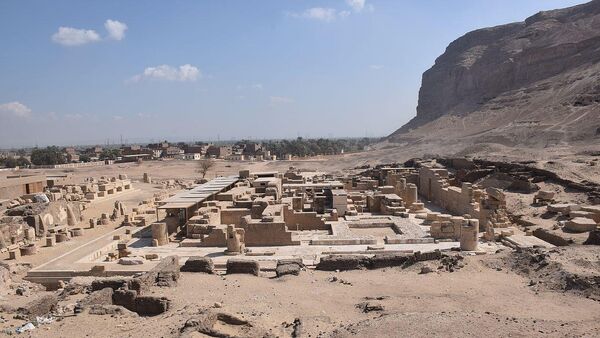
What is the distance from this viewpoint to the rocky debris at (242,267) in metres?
12.9

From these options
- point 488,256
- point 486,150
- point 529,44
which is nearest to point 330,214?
point 488,256

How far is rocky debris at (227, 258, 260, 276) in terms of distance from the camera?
1294 cm

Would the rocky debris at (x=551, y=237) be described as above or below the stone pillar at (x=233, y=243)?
below

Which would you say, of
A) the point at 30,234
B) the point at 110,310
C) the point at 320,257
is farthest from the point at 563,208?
the point at 30,234

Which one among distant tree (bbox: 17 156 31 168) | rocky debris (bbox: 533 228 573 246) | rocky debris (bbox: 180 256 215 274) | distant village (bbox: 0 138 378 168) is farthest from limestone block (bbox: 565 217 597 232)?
distant tree (bbox: 17 156 31 168)

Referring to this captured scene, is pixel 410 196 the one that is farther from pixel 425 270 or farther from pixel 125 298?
pixel 125 298

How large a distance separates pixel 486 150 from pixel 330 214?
32733 millimetres

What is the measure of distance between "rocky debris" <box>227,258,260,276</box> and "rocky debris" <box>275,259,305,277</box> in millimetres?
634

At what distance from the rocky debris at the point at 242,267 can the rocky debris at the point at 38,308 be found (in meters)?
4.47

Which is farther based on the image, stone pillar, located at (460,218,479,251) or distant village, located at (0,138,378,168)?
distant village, located at (0,138,378,168)

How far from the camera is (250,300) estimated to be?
1062 cm

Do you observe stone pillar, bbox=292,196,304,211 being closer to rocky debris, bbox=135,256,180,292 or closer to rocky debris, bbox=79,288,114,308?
rocky debris, bbox=135,256,180,292

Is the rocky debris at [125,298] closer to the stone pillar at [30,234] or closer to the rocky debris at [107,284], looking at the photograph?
the rocky debris at [107,284]

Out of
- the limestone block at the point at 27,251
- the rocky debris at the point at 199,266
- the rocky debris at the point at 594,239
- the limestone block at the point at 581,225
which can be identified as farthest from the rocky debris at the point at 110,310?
the limestone block at the point at 581,225
